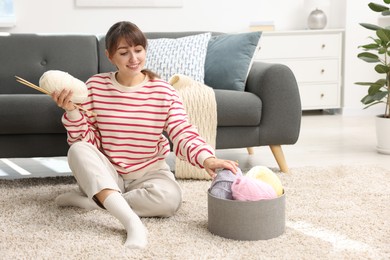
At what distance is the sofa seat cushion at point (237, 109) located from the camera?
284 cm

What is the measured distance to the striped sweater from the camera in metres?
2.19

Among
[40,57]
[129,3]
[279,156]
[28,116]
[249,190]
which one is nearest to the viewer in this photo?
[249,190]

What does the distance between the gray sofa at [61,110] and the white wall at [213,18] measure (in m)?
1.49

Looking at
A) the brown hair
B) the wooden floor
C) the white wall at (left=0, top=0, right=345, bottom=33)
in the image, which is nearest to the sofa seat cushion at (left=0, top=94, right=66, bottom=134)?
→ the wooden floor

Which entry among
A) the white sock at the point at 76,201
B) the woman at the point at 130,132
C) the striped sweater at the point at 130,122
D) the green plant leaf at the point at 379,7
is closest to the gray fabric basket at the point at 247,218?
the woman at the point at 130,132

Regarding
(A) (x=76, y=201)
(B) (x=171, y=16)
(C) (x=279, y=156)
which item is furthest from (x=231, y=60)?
(B) (x=171, y=16)

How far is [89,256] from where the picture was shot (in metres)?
1.77

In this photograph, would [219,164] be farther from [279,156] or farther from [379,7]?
[379,7]

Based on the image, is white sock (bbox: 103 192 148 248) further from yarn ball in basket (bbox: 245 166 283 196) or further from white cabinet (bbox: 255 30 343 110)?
white cabinet (bbox: 255 30 343 110)

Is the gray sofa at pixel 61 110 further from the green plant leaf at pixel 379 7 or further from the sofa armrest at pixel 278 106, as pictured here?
the green plant leaf at pixel 379 7

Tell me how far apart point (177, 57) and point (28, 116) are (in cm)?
87

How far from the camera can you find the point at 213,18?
16.8 feet

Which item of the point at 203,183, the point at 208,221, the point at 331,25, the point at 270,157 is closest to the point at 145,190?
the point at 208,221

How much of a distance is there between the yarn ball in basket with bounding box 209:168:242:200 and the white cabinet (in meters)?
3.09
